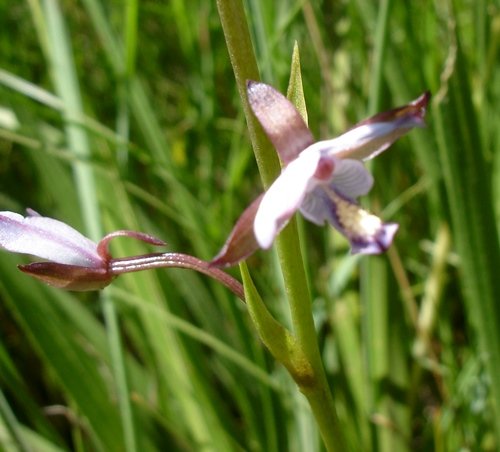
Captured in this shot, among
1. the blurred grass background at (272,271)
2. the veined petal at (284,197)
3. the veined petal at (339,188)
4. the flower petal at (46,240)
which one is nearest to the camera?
the veined petal at (284,197)

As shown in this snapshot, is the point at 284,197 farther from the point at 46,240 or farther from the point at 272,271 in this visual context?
the point at 272,271

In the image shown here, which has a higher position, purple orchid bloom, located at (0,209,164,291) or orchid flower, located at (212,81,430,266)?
purple orchid bloom, located at (0,209,164,291)

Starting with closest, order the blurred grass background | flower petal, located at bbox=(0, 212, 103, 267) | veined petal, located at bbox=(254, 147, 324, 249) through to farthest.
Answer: veined petal, located at bbox=(254, 147, 324, 249)
flower petal, located at bbox=(0, 212, 103, 267)
the blurred grass background

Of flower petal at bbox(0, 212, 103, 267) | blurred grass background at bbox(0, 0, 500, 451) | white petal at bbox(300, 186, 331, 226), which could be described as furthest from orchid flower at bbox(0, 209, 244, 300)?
blurred grass background at bbox(0, 0, 500, 451)

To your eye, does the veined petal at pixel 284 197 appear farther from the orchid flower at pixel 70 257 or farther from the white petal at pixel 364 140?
the orchid flower at pixel 70 257

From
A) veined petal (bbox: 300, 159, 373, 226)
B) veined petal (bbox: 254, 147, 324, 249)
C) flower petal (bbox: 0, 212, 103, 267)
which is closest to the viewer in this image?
veined petal (bbox: 254, 147, 324, 249)

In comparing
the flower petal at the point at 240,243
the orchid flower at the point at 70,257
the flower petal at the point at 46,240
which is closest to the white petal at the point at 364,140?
the flower petal at the point at 240,243

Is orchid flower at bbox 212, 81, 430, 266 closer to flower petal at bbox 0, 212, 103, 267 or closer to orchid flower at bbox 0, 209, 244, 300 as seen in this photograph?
orchid flower at bbox 0, 209, 244, 300

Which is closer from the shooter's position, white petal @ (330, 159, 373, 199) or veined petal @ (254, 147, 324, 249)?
veined petal @ (254, 147, 324, 249)
